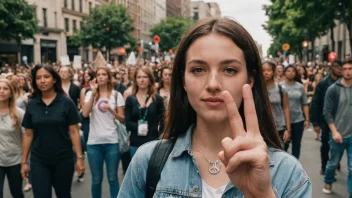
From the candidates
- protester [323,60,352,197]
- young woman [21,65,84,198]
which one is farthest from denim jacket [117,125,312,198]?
protester [323,60,352,197]

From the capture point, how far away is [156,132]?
5.61 m

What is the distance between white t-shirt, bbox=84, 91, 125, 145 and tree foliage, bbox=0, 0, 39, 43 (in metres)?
25.2

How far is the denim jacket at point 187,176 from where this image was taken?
62.7 inches

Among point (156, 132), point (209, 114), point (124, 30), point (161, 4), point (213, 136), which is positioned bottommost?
point (156, 132)

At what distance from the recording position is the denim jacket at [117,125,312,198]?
1593mm

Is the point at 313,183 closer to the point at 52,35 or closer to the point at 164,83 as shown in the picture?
the point at 164,83

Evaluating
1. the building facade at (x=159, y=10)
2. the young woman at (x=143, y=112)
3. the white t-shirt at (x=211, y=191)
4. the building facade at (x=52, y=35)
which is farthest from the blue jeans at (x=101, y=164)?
the building facade at (x=159, y=10)

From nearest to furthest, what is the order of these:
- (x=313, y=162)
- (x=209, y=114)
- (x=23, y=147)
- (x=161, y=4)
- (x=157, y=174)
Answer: (x=209, y=114)
(x=157, y=174)
(x=23, y=147)
(x=313, y=162)
(x=161, y=4)

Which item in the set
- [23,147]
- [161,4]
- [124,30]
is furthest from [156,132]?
[161,4]

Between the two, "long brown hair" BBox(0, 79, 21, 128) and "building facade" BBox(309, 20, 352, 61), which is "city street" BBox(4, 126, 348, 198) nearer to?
"long brown hair" BBox(0, 79, 21, 128)

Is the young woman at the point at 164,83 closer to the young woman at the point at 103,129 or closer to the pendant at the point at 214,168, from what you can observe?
the young woman at the point at 103,129

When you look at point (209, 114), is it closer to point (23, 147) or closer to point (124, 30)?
point (23, 147)

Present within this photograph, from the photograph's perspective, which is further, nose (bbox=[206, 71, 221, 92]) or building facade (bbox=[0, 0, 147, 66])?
building facade (bbox=[0, 0, 147, 66])

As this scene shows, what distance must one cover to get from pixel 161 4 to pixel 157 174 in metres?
101
